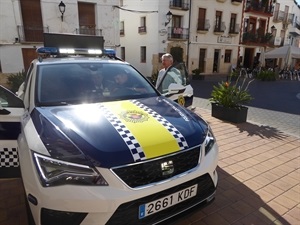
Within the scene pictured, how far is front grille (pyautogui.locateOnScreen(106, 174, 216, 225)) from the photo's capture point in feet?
5.11

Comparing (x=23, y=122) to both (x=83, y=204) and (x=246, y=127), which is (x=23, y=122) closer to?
(x=83, y=204)

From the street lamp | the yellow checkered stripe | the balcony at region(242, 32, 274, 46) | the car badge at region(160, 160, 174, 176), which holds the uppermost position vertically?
the street lamp

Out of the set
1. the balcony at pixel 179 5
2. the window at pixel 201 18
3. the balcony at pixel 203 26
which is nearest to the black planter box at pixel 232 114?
the balcony at pixel 179 5

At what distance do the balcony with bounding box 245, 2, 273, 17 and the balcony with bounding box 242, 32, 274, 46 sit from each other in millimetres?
2198

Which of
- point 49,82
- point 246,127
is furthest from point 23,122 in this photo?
point 246,127

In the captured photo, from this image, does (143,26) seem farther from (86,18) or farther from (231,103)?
(231,103)

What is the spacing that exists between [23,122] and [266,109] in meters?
7.24

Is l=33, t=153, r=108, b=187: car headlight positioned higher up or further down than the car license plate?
higher up

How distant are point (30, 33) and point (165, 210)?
14.9 meters

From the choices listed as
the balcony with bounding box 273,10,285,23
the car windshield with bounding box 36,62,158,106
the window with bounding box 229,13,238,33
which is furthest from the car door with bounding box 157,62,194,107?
the balcony with bounding box 273,10,285,23

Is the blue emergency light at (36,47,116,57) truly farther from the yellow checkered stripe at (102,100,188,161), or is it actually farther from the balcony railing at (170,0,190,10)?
the balcony railing at (170,0,190,10)

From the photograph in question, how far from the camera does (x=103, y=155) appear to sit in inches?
62.2

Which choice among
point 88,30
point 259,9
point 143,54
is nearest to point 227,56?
point 259,9

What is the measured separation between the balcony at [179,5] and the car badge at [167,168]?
63.3 feet
